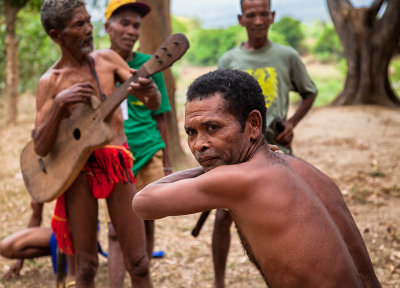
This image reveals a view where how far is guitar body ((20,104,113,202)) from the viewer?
2.75 m

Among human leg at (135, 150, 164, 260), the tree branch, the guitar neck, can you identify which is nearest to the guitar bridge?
the guitar neck

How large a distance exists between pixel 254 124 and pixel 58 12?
4.74ft

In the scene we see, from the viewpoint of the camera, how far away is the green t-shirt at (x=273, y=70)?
3512 mm

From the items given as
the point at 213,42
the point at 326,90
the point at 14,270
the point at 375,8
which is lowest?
the point at 326,90

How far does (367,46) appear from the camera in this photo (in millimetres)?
11094

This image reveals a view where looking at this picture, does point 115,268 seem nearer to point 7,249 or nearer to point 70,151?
point 70,151

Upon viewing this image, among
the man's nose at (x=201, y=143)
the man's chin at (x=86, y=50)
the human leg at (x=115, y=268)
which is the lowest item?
the human leg at (x=115, y=268)

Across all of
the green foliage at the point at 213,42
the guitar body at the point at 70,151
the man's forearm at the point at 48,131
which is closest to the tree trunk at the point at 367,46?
the green foliage at the point at 213,42

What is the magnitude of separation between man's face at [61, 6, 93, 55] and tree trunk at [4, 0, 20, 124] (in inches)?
337

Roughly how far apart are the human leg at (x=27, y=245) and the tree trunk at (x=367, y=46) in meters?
8.86

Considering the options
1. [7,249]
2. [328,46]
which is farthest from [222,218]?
[328,46]

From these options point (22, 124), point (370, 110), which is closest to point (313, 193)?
point (370, 110)

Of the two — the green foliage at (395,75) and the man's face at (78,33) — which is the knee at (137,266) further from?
the green foliage at (395,75)

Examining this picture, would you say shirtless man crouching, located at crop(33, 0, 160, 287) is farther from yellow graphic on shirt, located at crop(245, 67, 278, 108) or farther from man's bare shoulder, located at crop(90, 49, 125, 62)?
yellow graphic on shirt, located at crop(245, 67, 278, 108)
